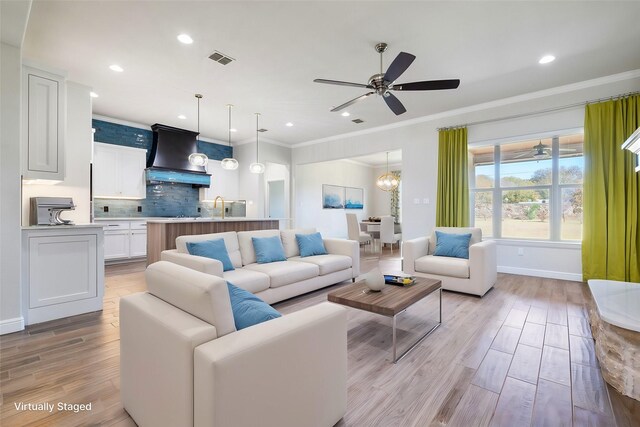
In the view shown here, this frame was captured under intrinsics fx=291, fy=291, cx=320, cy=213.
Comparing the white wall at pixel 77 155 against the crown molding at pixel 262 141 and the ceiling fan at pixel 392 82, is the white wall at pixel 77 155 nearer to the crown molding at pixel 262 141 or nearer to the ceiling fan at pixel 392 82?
the ceiling fan at pixel 392 82

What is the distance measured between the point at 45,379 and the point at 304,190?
23.4ft

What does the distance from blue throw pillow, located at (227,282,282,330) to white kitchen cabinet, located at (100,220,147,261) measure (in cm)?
548

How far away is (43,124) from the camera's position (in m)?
3.00

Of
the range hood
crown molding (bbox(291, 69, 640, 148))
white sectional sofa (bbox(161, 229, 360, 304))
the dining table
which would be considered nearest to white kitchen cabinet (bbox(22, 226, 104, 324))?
white sectional sofa (bbox(161, 229, 360, 304))

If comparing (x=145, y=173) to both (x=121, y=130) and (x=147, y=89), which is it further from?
(x=147, y=89)

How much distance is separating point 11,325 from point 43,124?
1.96 m

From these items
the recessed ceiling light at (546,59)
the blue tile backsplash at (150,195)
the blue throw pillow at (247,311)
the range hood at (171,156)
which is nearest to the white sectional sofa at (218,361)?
the blue throw pillow at (247,311)

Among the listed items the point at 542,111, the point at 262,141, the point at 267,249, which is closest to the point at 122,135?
the point at 262,141

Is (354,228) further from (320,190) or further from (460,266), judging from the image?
(460,266)

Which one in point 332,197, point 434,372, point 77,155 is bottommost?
point 434,372

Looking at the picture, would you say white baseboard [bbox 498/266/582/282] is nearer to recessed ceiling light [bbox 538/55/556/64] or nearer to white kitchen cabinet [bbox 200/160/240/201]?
recessed ceiling light [bbox 538/55/556/64]

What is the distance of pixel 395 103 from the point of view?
3.33 m

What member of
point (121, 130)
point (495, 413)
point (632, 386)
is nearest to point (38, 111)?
point (121, 130)

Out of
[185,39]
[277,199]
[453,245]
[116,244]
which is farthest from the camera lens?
[277,199]
